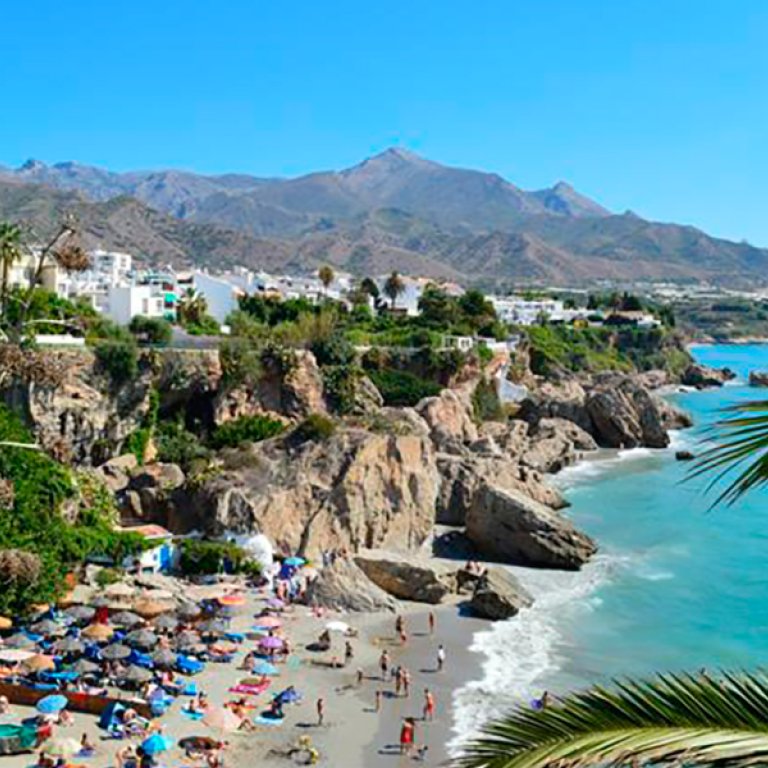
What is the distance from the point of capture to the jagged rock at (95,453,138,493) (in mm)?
36031

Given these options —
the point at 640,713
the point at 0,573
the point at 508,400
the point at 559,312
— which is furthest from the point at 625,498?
the point at 559,312

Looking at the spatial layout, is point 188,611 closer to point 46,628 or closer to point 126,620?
point 126,620

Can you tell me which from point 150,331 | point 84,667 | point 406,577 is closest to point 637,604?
point 406,577

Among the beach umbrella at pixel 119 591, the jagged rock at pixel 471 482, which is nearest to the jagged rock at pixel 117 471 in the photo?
the beach umbrella at pixel 119 591

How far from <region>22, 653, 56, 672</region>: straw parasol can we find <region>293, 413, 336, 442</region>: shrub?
1520cm

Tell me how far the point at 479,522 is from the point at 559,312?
78903 mm

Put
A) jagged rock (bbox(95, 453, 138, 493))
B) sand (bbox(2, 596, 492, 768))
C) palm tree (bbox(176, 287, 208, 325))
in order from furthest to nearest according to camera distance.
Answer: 1. palm tree (bbox(176, 287, 208, 325))
2. jagged rock (bbox(95, 453, 138, 493))
3. sand (bbox(2, 596, 492, 768))

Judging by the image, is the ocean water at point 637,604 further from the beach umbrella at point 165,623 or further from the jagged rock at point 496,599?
the beach umbrella at point 165,623

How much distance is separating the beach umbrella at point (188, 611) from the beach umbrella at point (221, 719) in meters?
5.47

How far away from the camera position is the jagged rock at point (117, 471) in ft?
118

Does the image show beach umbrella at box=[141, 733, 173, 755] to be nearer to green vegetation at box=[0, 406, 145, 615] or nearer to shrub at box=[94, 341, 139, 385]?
green vegetation at box=[0, 406, 145, 615]

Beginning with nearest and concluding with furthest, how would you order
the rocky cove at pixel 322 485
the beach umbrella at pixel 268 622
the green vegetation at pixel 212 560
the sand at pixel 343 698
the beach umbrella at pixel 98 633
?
the sand at pixel 343 698 → the beach umbrella at pixel 98 633 → the beach umbrella at pixel 268 622 → the green vegetation at pixel 212 560 → the rocky cove at pixel 322 485

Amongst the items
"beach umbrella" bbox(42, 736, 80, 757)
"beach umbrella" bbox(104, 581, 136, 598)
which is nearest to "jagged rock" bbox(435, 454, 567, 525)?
"beach umbrella" bbox(104, 581, 136, 598)

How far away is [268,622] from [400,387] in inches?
1162
